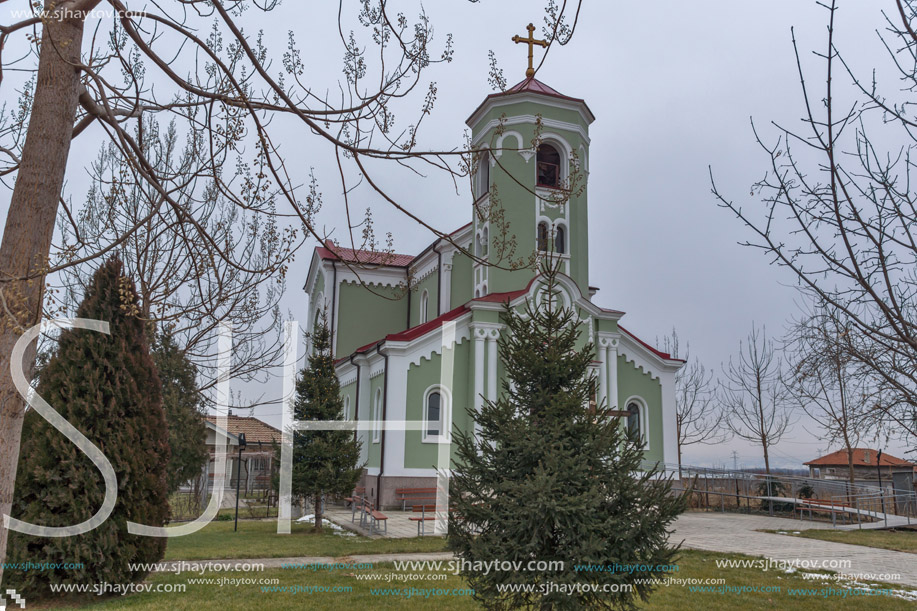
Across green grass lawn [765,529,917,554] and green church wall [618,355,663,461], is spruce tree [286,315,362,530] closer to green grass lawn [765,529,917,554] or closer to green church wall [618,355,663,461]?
green grass lawn [765,529,917,554]

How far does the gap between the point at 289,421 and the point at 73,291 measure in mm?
5150

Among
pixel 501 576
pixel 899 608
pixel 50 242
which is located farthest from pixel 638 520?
pixel 50 242

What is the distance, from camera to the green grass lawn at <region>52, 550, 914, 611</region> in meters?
7.23

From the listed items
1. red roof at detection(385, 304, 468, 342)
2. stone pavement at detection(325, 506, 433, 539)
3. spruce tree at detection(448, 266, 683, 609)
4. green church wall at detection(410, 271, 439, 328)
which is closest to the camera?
spruce tree at detection(448, 266, 683, 609)

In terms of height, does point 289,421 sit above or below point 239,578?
above

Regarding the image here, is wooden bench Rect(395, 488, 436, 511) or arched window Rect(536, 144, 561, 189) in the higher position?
arched window Rect(536, 144, 561, 189)

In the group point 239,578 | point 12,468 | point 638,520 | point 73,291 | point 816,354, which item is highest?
point 73,291

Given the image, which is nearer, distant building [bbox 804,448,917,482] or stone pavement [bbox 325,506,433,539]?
stone pavement [bbox 325,506,433,539]

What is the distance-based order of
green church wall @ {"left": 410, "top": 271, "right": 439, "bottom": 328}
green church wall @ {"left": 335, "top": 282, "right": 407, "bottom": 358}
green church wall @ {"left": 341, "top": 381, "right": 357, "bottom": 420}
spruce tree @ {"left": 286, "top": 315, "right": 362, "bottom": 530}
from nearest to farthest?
1. spruce tree @ {"left": 286, "top": 315, "right": 362, "bottom": 530}
2. green church wall @ {"left": 341, "top": 381, "right": 357, "bottom": 420}
3. green church wall @ {"left": 410, "top": 271, "right": 439, "bottom": 328}
4. green church wall @ {"left": 335, "top": 282, "right": 407, "bottom": 358}

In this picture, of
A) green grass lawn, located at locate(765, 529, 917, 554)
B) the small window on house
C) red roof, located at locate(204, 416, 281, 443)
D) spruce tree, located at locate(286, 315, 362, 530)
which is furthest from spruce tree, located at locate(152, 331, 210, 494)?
red roof, located at locate(204, 416, 281, 443)

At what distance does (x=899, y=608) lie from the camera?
726 centimetres

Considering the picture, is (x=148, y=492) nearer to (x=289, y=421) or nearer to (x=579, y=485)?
(x=579, y=485)

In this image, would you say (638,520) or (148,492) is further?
(148,492)

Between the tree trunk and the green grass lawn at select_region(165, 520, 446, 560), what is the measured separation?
728cm
